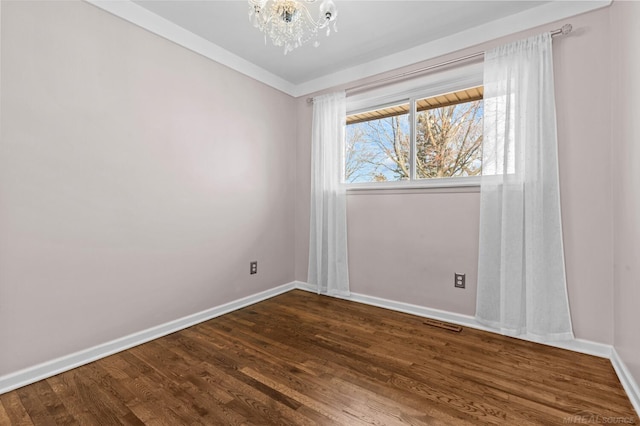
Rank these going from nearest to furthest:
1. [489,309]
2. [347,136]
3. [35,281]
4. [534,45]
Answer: [35,281] < [534,45] < [489,309] < [347,136]

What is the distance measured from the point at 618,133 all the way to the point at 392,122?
170 centimetres

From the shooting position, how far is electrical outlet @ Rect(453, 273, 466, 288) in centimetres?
249

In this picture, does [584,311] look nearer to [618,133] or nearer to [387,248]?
[618,133]

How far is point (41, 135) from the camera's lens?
172 centimetres

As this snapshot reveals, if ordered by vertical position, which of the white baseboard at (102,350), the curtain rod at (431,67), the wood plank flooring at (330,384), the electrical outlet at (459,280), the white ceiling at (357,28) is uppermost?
the white ceiling at (357,28)

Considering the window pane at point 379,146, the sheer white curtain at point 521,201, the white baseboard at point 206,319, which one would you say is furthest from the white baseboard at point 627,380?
the window pane at point 379,146

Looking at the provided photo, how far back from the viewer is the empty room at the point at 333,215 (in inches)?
62.7

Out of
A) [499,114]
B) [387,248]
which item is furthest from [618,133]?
[387,248]

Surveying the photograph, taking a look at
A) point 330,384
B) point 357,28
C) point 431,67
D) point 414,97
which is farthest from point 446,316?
point 357,28

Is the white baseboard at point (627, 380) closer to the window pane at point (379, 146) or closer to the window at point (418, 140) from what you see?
the window at point (418, 140)

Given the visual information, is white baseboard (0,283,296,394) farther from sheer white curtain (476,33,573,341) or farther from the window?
sheer white curtain (476,33,573,341)

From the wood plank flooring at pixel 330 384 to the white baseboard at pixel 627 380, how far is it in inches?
1.3

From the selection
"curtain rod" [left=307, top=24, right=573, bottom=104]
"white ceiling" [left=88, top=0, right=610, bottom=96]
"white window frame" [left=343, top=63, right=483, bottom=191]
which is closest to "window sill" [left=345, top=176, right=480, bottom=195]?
"white window frame" [left=343, top=63, right=483, bottom=191]

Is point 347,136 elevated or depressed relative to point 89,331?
elevated
